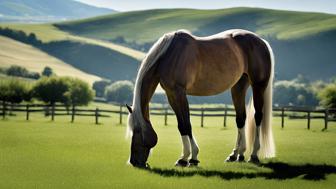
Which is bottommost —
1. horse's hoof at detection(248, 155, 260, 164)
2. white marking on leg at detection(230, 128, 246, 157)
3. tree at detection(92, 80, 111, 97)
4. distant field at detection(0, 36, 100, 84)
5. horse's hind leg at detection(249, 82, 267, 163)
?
horse's hoof at detection(248, 155, 260, 164)

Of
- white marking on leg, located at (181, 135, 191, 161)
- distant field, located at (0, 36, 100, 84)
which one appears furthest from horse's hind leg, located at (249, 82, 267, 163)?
distant field, located at (0, 36, 100, 84)

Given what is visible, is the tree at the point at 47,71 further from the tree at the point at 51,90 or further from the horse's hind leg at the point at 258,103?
the horse's hind leg at the point at 258,103

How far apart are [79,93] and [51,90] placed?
343 centimetres

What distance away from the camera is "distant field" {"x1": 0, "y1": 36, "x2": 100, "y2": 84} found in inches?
5344

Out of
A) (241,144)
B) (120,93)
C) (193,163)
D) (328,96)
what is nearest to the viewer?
(193,163)

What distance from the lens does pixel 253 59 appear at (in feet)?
39.3

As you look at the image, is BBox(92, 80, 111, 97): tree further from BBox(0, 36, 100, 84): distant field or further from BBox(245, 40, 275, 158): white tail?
BBox(245, 40, 275, 158): white tail

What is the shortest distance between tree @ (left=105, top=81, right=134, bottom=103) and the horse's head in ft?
287

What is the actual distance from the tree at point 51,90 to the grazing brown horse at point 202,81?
54.4m

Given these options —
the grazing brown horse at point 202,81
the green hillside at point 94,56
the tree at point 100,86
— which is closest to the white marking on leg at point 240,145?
the grazing brown horse at point 202,81

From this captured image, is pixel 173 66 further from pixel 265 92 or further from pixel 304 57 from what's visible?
pixel 304 57

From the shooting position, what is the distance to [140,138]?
10344 millimetres

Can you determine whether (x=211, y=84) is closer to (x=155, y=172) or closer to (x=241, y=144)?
(x=241, y=144)

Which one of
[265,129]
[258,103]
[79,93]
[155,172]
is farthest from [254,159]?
[79,93]
